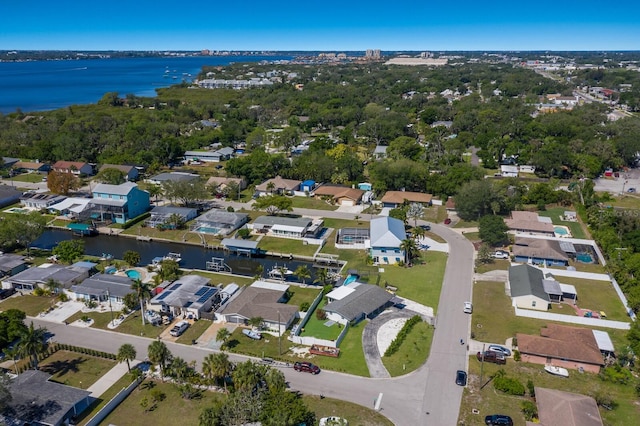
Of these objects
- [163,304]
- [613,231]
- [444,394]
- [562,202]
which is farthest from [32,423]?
[562,202]

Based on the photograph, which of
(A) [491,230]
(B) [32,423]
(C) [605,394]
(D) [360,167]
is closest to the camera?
(B) [32,423]

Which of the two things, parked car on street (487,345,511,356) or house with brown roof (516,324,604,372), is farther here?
parked car on street (487,345,511,356)

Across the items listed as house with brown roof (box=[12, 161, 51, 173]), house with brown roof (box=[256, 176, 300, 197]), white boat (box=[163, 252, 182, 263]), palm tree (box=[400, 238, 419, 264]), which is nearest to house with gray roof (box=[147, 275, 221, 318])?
white boat (box=[163, 252, 182, 263])

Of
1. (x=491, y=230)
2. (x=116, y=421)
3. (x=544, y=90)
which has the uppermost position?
(x=544, y=90)

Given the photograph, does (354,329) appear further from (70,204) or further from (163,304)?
(70,204)

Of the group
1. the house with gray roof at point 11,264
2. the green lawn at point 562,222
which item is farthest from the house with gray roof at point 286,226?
the green lawn at point 562,222

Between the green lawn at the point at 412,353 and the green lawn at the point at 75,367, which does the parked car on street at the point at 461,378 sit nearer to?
the green lawn at the point at 412,353

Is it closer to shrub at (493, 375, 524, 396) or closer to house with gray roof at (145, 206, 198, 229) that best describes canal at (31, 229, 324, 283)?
house with gray roof at (145, 206, 198, 229)
